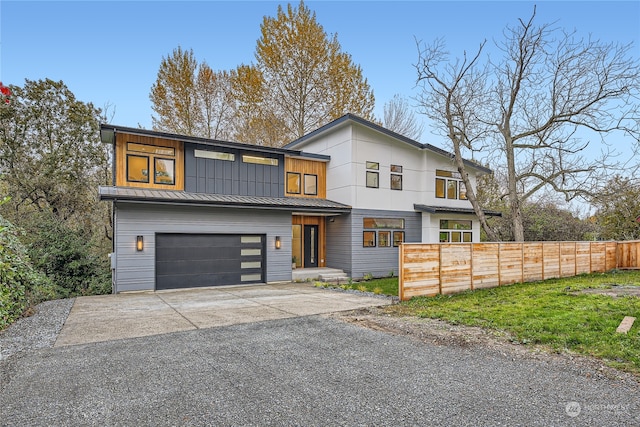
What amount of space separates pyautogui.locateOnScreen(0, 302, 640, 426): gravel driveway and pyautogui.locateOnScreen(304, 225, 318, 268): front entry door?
960 centimetres

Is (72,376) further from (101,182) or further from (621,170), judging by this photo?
(621,170)

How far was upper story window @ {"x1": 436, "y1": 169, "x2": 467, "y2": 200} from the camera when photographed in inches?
628

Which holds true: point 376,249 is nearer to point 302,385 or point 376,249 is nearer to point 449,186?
point 449,186

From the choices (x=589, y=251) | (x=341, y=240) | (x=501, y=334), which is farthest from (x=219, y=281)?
(x=589, y=251)

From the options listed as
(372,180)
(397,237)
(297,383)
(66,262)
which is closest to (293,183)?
(372,180)

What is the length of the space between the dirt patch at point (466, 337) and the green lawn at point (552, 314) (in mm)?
184

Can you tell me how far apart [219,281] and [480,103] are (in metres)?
12.5

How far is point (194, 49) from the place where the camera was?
1970cm

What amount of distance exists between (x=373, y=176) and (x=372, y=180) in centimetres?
17

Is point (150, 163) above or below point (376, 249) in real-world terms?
above

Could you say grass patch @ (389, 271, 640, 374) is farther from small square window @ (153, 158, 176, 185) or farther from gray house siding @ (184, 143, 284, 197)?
small square window @ (153, 158, 176, 185)

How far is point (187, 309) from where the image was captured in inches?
295

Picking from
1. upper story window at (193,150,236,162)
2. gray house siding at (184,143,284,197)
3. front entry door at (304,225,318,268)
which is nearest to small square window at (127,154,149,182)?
gray house siding at (184,143,284,197)

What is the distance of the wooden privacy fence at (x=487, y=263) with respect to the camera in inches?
331
